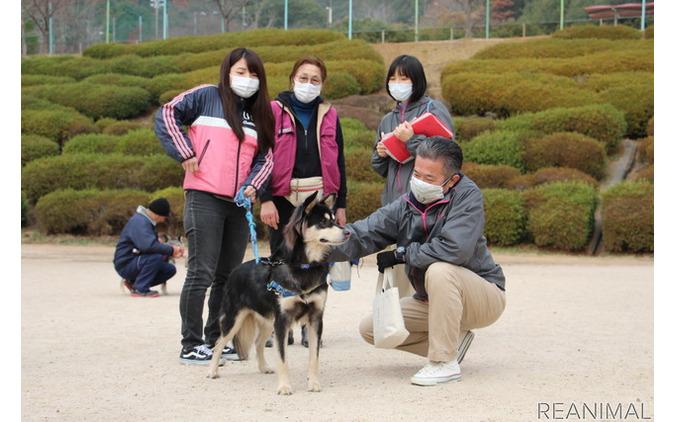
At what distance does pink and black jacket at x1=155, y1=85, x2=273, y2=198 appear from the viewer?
580 cm

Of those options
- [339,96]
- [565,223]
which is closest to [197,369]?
[565,223]

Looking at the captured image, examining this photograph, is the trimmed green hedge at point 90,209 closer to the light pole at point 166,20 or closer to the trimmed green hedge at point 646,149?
the trimmed green hedge at point 646,149

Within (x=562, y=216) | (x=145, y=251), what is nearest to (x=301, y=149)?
(x=145, y=251)

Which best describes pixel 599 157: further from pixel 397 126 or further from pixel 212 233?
pixel 212 233

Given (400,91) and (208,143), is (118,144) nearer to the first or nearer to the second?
(400,91)

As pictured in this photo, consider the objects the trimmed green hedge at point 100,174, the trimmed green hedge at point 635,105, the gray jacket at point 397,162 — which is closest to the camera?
the gray jacket at point 397,162

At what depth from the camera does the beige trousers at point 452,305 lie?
5.25 metres

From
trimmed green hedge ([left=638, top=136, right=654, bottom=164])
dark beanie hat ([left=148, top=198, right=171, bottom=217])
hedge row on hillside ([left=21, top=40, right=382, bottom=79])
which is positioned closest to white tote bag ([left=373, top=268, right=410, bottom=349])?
dark beanie hat ([left=148, top=198, right=171, bottom=217])

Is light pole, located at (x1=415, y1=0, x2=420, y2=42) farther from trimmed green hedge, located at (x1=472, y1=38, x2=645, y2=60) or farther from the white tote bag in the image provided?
the white tote bag

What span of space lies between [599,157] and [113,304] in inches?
397

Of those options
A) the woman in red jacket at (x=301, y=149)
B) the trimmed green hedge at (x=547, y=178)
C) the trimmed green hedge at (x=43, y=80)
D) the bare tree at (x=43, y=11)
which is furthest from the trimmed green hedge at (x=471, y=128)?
the bare tree at (x=43, y=11)

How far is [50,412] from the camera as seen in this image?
4730 millimetres

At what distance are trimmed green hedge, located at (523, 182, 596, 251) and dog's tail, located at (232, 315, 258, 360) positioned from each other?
841 cm

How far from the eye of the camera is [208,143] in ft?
19.2
